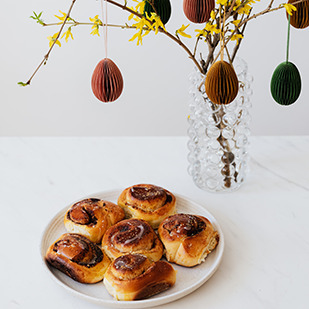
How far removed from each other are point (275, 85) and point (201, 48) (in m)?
1.29

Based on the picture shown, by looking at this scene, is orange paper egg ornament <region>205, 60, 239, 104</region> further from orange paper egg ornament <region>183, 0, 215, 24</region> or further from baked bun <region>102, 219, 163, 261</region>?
baked bun <region>102, 219, 163, 261</region>

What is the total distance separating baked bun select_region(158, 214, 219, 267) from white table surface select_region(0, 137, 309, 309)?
0.05m

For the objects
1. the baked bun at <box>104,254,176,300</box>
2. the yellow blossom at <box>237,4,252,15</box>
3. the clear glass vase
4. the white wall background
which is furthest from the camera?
the white wall background

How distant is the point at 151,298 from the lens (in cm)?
83

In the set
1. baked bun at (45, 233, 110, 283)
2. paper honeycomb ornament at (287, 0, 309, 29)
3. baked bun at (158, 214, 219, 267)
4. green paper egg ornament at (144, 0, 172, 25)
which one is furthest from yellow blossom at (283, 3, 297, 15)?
baked bun at (45, 233, 110, 283)

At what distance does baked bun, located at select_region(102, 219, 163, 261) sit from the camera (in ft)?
2.94

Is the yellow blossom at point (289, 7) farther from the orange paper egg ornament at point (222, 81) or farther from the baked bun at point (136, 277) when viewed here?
the baked bun at point (136, 277)

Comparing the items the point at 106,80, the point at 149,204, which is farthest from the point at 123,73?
the point at 106,80

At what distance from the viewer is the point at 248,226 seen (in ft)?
3.46

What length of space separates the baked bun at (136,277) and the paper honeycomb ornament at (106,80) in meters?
0.30

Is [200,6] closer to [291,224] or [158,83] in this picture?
[291,224]

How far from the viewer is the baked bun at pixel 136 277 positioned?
0.81m

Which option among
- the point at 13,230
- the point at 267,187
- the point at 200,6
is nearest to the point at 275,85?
the point at 200,6

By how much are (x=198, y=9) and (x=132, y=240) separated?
450 mm
